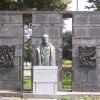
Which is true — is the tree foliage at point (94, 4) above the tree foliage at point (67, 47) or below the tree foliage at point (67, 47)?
above

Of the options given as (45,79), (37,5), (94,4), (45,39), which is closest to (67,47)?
(94,4)

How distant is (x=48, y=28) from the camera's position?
23391mm

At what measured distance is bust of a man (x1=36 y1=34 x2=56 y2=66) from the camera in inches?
866

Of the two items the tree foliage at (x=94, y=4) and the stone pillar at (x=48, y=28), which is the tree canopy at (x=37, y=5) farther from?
the stone pillar at (x=48, y=28)

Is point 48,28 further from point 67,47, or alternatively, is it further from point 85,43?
point 67,47

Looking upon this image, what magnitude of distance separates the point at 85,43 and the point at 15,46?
317 cm

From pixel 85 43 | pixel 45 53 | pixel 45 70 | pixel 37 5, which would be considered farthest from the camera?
pixel 37 5

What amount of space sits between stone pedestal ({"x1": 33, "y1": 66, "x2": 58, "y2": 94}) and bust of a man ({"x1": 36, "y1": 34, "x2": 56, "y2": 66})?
30 centimetres

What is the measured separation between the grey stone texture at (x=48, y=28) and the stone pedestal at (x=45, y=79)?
145 cm

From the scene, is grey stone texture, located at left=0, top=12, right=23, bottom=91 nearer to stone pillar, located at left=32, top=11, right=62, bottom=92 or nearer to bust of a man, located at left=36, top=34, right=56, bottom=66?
stone pillar, located at left=32, top=11, right=62, bottom=92

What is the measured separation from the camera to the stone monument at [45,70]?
71.7 ft

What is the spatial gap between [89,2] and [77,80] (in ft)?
65.9

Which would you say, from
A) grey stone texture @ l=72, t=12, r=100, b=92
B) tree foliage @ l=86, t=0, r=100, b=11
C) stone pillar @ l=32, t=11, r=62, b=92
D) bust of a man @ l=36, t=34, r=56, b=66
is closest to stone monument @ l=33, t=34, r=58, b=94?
bust of a man @ l=36, t=34, r=56, b=66

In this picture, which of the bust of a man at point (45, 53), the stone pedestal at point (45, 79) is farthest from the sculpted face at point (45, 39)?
the stone pedestal at point (45, 79)
